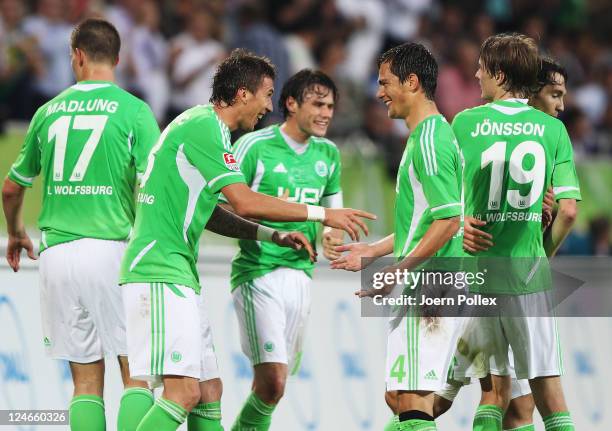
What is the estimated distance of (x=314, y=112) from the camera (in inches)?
289

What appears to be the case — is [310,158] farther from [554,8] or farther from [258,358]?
[554,8]

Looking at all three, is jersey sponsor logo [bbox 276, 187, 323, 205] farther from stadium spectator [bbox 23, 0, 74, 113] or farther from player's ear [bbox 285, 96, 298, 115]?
stadium spectator [bbox 23, 0, 74, 113]

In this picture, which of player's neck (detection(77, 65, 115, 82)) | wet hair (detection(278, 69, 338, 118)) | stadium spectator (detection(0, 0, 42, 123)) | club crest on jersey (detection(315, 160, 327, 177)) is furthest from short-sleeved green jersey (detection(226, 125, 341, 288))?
stadium spectator (detection(0, 0, 42, 123))

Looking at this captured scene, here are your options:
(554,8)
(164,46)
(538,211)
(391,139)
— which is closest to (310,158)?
(538,211)

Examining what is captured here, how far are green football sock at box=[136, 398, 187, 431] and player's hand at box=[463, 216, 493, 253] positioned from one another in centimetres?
177

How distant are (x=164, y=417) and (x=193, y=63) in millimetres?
6555

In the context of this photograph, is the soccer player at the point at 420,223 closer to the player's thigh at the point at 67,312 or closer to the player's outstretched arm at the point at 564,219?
the player's outstretched arm at the point at 564,219

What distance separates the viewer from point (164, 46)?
38.8 feet

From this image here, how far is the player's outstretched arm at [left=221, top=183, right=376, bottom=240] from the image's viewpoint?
18.7 ft

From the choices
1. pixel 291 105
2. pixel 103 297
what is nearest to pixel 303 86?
pixel 291 105

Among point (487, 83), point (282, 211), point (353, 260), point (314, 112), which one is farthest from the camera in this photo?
point (314, 112)

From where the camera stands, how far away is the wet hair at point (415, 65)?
5.90 meters

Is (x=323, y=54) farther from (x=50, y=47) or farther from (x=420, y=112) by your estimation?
(x=420, y=112)

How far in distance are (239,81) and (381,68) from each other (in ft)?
2.52
